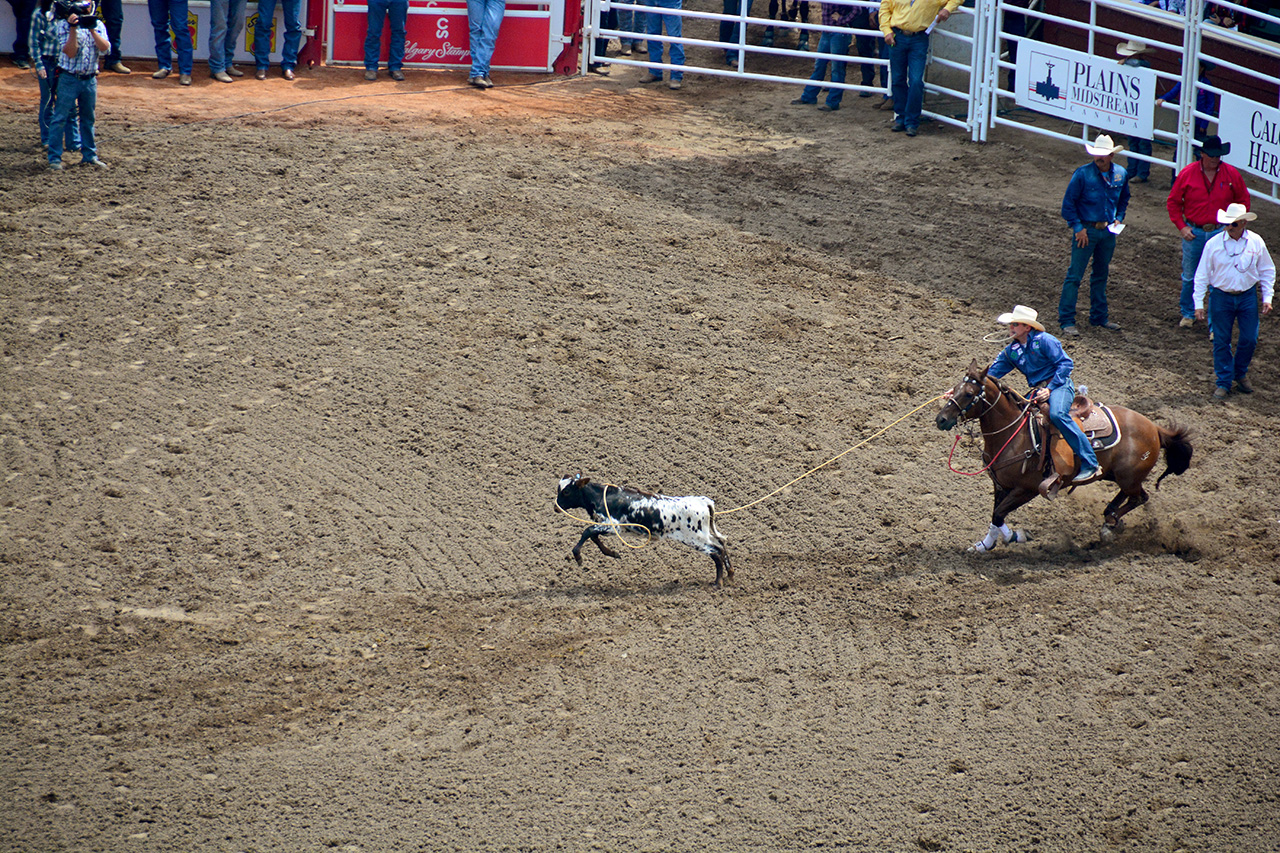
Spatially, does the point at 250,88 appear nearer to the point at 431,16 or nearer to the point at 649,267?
the point at 431,16

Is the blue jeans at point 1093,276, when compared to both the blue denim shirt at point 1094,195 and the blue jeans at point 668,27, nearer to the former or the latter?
the blue denim shirt at point 1094,195

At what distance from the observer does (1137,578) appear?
892 cm

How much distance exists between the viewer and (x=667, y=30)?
1839cm

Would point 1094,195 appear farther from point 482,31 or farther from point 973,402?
point 482,31

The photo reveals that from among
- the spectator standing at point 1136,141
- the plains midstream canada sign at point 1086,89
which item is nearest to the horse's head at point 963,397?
the plains midstream canada sign at point 1086,89

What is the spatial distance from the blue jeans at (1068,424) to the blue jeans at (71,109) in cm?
1132

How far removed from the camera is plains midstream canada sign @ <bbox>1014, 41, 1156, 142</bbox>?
14.8 meters

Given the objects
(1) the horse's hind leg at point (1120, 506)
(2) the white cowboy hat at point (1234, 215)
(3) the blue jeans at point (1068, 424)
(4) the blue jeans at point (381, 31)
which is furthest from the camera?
(4) the blue jeans at point (381, 31)

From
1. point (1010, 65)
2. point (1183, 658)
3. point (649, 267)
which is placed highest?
point (1010, 65)

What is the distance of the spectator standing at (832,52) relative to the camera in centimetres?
1764

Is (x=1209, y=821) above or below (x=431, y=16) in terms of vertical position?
below

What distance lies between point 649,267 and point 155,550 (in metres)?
6.41

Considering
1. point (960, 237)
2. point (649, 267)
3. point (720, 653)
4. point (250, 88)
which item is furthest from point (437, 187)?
point (720, 653)

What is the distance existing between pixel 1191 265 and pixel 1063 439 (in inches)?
180
